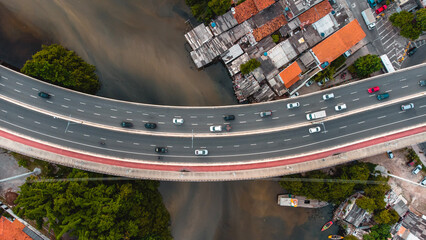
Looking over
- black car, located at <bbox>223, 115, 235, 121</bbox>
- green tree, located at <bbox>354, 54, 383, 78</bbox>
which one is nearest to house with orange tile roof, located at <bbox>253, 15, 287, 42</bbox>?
black car, located at <bbox>223, 115, 235, 121</bbox>

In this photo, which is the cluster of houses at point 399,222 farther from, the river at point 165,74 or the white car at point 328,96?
the white car at point 328,96

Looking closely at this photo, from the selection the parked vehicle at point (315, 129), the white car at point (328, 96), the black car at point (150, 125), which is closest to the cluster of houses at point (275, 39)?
the white car at point (328, 96)

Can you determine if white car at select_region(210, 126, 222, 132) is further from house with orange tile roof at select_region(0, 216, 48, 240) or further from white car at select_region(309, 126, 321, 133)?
house with orange tile roof at select_region(0, 216, 48, 240)

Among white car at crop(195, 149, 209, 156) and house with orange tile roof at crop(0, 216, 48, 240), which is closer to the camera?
white car at crop(195, 149, 209, 156)

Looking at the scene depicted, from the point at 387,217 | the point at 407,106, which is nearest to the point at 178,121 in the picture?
the point at 407,106

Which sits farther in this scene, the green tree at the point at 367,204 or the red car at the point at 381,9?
the red car at the point at 381,9

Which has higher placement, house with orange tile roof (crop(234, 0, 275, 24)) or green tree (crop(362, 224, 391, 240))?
house with orange tile roof (crop(234, 0, 275, 24))

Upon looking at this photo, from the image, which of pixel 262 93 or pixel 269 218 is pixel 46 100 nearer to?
pixel 262 93
